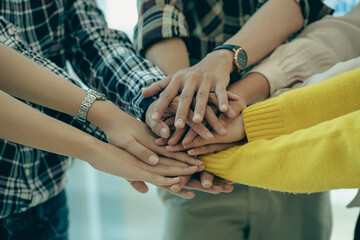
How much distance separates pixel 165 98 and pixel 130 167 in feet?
0.51

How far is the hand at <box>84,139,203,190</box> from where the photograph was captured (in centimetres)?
67

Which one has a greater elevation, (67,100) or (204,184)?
(67,100)

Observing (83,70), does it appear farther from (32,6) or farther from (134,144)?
(134,144)

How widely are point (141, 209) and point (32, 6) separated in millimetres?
1340

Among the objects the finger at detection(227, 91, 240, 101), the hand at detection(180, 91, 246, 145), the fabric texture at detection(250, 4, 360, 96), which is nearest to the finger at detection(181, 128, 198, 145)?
the hand at detection(180, 91, 246, 145)

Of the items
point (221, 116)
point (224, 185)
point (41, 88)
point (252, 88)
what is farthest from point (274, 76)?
point (41, 88)

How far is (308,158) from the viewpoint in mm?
514

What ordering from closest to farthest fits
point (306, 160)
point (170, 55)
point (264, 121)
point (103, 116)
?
point (306, 160) < point (264, 121) < point (103, 116) < point (170, 55)

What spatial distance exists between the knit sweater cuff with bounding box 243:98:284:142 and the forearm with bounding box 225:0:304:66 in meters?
0.19

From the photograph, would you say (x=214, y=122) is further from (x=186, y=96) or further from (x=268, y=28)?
(x=268, y=28)

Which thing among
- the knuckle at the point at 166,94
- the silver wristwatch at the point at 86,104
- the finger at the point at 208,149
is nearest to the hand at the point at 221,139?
the finger at the point at 208,149

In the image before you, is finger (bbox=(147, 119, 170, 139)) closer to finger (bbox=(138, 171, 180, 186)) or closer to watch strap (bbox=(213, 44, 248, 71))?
finger (bbox=(138, 171, 180, 186))

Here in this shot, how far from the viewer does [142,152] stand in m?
0.71

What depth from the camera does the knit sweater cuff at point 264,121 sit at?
0.63m
